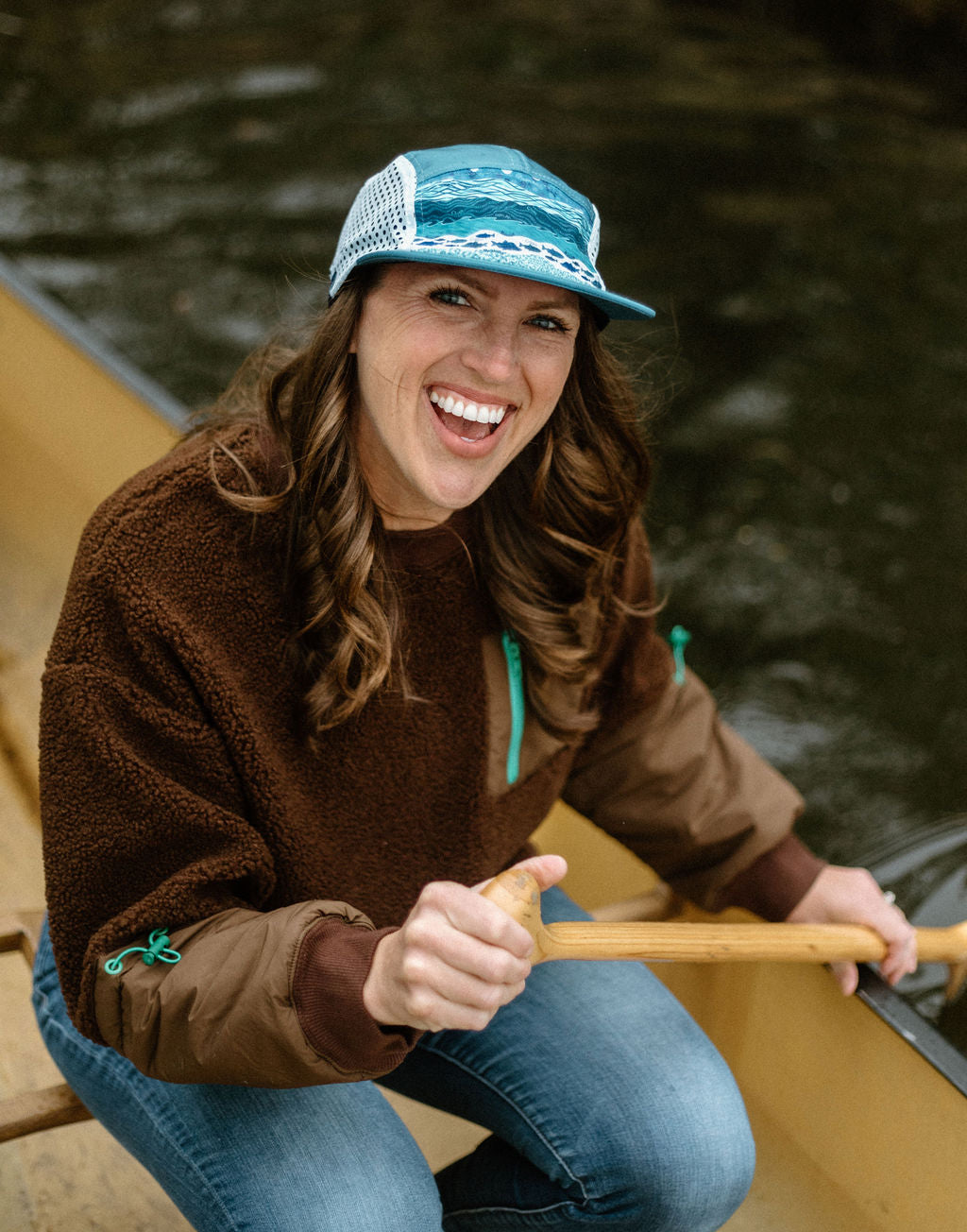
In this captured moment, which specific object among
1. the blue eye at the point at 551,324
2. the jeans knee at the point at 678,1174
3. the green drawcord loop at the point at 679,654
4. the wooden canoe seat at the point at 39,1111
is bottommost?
the wooden canoe seat at the point at 39,1111

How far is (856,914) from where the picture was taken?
1479 millimetres

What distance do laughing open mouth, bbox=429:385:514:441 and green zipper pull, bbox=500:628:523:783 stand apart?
0.84ft

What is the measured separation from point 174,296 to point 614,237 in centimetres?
191

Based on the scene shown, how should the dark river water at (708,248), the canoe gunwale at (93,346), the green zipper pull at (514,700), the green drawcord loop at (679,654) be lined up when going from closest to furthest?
the green zipper pull at (514,700), the green drawcord loop at (679,654), the canoe gunwale at (93,346), the dark river water at (708,248)

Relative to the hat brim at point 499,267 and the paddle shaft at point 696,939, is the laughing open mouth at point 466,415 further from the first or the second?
the paddle shaft at point 696,939

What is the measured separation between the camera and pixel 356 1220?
3.61ft

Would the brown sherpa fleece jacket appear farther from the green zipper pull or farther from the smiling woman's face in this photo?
the smiling woman's face

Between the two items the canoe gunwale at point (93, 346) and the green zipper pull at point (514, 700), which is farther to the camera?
the canoe gunwale at point (93, 346)

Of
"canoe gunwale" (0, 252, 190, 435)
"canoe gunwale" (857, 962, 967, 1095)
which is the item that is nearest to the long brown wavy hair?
"canoe gunwale" (857, 962, 967, 1095)

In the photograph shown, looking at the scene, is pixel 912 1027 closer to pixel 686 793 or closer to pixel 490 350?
pixel 686 793

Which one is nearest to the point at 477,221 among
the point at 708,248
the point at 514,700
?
the point at 514,700

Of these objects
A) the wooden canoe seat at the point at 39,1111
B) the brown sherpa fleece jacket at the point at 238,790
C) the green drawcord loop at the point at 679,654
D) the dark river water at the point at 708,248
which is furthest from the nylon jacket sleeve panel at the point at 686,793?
the wooden canoe seat at the point at 39,1111

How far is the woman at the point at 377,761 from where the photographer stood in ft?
3.43

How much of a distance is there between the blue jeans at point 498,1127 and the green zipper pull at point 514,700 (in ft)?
0.81
